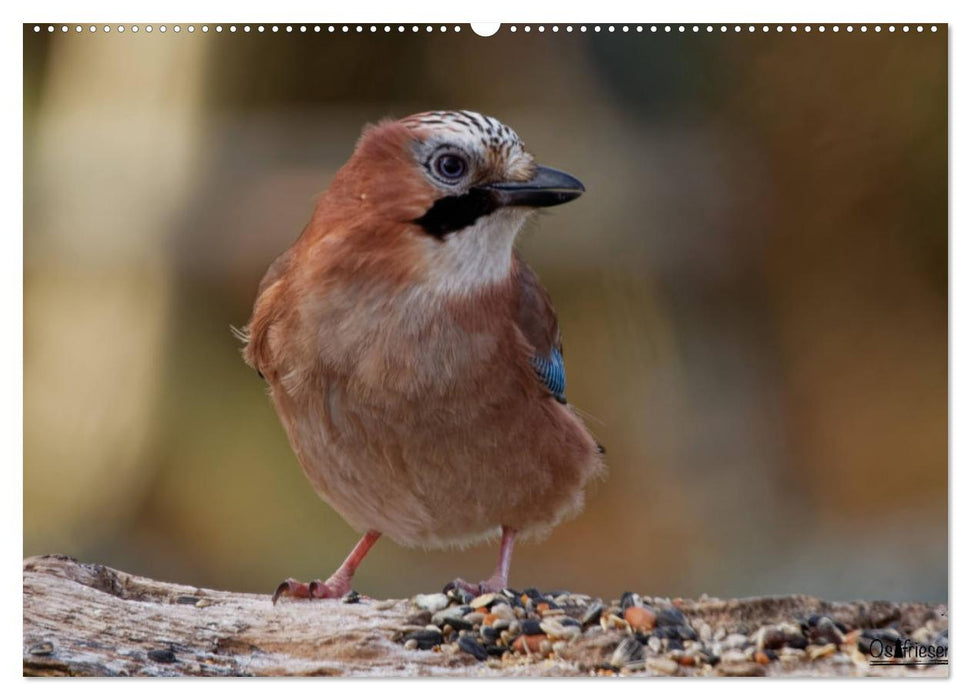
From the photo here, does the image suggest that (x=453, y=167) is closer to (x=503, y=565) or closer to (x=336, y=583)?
(x=503, y=565)

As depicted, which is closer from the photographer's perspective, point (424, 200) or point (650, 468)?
point (424, 200)

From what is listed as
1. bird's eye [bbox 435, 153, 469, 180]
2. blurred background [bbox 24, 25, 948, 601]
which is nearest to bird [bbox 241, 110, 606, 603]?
bird's eye [bbox 435, 153, 469, 180]

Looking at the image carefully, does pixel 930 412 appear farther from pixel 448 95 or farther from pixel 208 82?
pixel 208 82

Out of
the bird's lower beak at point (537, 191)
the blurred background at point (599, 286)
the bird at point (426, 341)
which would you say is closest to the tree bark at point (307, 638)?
the blurred background at point (599, 286)

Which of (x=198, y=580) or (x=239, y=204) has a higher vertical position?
(x=239, y=204)

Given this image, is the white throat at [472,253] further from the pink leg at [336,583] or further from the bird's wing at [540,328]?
the pink leg at [336,583]

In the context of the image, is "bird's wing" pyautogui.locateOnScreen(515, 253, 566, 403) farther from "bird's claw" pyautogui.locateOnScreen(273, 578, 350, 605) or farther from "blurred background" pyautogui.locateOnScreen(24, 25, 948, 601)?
"bird's claw" pyautogui.locateOnScreen(273, 578, 350, 605)

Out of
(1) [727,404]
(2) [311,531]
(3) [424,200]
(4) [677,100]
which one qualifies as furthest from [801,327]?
(2) [311,531]
